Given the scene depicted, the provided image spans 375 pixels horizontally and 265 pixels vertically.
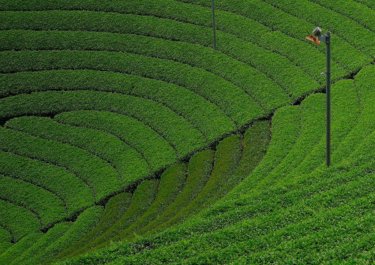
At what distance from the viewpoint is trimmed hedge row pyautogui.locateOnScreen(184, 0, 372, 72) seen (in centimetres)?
4533

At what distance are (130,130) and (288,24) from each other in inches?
557

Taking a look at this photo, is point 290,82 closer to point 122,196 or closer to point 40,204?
point 122,196

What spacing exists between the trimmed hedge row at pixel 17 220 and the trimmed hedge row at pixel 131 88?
32.9ft

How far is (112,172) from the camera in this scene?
4225 centimetres

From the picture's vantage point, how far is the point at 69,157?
44312mm

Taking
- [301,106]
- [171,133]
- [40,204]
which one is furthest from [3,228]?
[301,106]

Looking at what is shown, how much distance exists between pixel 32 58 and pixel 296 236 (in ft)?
100

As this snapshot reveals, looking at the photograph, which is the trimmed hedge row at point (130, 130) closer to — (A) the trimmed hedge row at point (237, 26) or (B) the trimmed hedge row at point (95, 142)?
(B) the trimmed hedge row at point (95, 142)

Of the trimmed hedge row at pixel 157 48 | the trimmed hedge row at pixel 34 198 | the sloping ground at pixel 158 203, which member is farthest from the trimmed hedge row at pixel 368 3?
the trimmed hedge row at pixel 34 198

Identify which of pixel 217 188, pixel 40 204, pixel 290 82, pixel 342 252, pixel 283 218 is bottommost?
pixel 342 252

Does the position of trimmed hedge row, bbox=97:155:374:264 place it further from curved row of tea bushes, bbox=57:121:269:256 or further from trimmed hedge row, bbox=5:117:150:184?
trimmed hedge row, bbox=5:117:150:184

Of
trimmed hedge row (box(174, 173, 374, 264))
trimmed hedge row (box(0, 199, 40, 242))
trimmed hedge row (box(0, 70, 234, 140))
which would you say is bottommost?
trimmed hedge row (box(174, 173, 374, 264))

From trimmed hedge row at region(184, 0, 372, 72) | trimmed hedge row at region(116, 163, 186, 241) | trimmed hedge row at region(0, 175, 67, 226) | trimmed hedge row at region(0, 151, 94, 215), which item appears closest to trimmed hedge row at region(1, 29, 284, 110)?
trimmed hedge row at region(184, 0, 372, 72)

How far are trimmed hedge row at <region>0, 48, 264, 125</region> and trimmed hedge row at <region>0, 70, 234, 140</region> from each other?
513 millimetres
